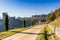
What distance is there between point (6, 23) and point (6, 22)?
31 centimetres

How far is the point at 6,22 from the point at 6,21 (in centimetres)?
29

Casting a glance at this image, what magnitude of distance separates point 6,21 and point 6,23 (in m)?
0.60

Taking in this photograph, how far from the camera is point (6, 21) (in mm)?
45469

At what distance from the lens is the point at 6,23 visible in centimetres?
4559

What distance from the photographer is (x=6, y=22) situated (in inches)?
1791
